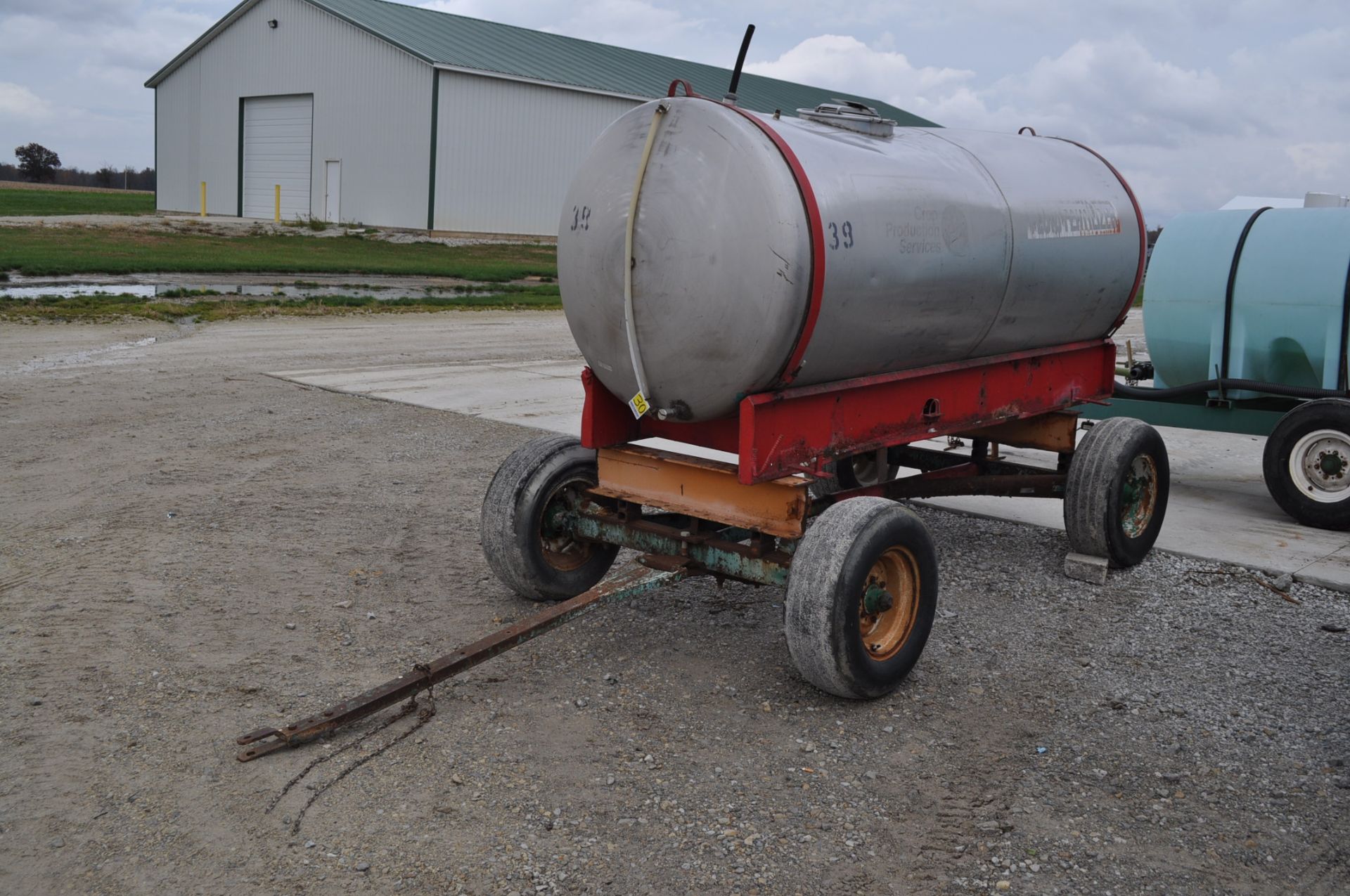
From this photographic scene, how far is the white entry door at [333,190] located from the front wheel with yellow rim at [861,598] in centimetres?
3276

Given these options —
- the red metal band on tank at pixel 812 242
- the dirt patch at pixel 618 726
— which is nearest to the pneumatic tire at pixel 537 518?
the dirt patch at pixel 618 726

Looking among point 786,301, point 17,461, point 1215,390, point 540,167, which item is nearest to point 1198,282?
point 1215,390

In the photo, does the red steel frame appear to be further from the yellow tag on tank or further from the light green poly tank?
the light green poly tank

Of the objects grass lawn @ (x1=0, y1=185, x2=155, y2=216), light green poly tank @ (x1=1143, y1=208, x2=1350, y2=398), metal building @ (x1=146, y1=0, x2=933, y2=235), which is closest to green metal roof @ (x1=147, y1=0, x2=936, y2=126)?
metal building @ (x1=146, y1=0, x2=933, y2=235)

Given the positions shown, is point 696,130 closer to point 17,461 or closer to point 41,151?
point 17,461

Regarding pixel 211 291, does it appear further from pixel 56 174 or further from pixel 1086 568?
pixel 56 174

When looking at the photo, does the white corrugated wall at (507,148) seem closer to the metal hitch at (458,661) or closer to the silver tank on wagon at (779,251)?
the silver tank on wagon at (779,251)

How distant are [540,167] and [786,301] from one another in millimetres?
31620

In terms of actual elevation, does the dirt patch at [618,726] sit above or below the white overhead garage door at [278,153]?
below

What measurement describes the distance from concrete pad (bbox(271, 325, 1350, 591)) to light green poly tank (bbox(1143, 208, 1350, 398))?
2.88 ft

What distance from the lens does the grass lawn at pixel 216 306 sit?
1485 centimetres

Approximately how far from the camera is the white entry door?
3475 cm

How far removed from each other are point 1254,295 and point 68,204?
140 ft

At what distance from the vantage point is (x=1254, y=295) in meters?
7.81
